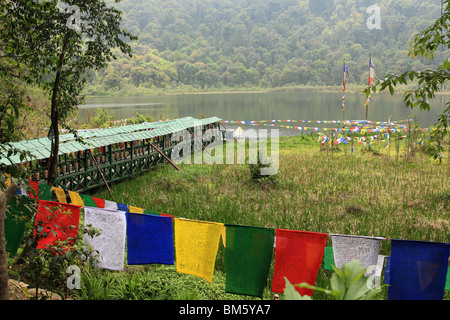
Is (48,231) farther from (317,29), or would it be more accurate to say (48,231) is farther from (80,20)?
(317,29)

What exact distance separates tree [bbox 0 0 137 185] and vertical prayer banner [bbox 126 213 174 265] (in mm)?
2965

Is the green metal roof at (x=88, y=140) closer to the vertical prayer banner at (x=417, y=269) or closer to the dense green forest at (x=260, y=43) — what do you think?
the vertical prayer banner at (x=417, y=269)

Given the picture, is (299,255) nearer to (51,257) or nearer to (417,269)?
(417,269)

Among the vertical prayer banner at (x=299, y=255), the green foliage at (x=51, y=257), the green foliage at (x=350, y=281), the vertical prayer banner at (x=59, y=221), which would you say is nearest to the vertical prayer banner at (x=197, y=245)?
the vertical prayer banner at (x=299, y=255)

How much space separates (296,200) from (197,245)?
18.2 ft

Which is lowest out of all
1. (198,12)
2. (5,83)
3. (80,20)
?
(5,83)

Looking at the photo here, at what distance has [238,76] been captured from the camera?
3479 inches

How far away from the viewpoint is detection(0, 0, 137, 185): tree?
231 inches

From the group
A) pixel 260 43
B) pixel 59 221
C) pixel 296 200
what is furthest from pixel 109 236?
pixel 260 43

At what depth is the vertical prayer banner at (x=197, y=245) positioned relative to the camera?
4.25 m

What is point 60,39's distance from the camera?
6.70 metres

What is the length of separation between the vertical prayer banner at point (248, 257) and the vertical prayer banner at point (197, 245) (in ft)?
0.68

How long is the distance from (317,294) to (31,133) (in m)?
14.4
